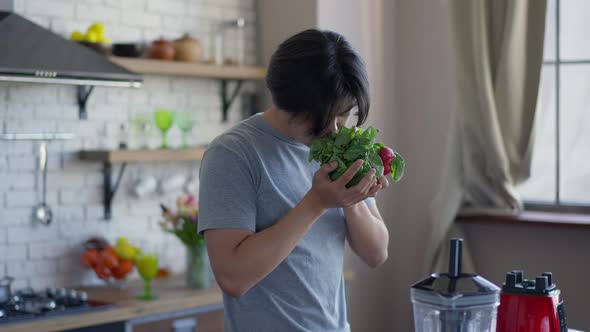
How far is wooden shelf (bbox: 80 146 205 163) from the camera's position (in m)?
3.64

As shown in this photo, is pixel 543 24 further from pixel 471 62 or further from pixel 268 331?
pixel 268 331

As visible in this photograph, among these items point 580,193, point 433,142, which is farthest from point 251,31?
point 580,193

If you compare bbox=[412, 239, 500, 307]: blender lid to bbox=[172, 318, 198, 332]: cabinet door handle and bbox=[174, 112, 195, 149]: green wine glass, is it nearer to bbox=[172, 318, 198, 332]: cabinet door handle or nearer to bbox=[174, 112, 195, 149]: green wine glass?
bbox=[172, 318, 198, 332]: cabinet door handle

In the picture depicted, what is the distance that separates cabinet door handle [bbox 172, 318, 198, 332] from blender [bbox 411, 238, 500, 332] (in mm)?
1737

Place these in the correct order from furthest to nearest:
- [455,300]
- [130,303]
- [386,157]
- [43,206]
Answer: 1. [43,206]
2. [130,303]
3. [386,157]
4. [455,300]

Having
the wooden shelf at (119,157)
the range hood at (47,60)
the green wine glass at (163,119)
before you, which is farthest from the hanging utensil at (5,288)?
the green wine glass at (163,119)

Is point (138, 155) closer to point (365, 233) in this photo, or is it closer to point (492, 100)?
point (492, 100)

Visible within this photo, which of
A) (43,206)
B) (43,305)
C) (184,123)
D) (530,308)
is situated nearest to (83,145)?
(43,206)

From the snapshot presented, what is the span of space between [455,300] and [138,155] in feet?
7.42

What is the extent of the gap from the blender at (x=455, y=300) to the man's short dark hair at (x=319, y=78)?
367mm

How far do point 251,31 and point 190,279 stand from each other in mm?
1493

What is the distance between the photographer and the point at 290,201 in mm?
1882

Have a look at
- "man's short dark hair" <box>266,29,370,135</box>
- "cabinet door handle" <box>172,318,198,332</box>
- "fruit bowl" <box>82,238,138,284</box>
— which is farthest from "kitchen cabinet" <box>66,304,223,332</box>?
"man's short dark hair" <box>266,29,370,135</box>

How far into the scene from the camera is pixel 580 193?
4113 mm
